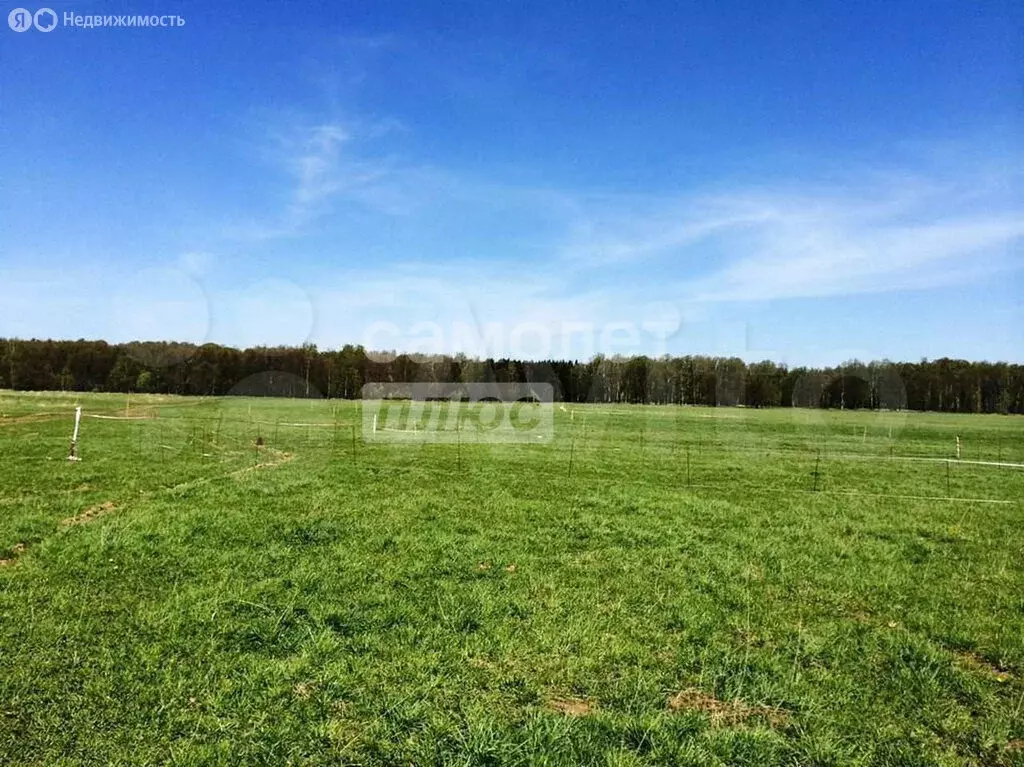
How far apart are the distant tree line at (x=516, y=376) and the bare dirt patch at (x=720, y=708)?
10348 centimetres

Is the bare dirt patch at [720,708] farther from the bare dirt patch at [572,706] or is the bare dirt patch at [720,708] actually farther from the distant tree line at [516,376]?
the distant tree line at [516,376]

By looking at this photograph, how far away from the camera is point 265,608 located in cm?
823

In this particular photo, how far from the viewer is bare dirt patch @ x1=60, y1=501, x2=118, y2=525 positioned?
12.6 metres

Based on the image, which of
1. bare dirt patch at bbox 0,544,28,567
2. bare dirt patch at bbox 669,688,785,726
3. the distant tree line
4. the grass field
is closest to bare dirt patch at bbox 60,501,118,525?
the grass field

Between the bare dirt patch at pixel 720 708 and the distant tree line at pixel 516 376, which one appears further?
the distant tree line at pixel 516 376

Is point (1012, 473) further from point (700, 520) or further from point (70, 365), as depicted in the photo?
point (70, 365)

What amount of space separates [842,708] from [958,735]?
94 centimetres

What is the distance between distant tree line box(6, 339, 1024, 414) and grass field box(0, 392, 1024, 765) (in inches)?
3761

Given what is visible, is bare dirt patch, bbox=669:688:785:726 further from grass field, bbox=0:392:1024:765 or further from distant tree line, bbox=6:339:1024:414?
distant tree line, bbox=6:339:1024:414

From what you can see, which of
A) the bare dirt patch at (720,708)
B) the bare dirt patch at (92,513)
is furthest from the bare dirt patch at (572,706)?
the bare dirt patch at (92,513)

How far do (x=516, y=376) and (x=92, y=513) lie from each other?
10542 cm

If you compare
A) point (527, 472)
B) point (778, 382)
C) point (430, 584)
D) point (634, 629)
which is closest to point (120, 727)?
point (430, 584)

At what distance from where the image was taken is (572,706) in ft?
20.2

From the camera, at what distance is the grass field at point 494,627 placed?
5520mm
